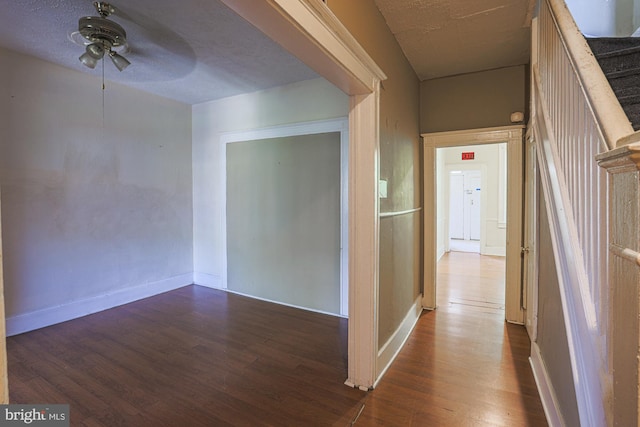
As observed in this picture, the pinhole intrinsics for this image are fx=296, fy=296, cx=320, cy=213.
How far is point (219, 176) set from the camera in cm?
441

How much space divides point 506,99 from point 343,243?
2.40 m

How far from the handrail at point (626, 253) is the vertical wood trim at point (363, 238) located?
4.31 feet

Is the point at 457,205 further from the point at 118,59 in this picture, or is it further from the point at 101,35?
the point at 101,35

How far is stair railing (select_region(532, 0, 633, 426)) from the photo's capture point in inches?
39.1

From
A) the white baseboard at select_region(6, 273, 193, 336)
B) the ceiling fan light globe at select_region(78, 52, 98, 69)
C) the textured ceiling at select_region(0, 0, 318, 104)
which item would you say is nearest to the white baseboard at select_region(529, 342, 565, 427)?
the textured ceiling at select_region(0, 0, 318, 104)

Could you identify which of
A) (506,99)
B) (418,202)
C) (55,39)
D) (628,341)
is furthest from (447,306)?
(55,39)

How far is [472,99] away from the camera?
3422 mm

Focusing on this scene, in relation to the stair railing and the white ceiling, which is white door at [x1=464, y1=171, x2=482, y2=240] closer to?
the white ceiling

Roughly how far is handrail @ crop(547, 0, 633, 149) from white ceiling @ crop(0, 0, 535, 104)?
1.05 m

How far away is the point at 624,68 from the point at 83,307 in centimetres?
531

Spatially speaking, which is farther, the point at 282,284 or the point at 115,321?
the point at 282,284

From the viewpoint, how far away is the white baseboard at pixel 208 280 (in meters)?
4.46

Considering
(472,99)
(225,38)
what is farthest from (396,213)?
(225,38)

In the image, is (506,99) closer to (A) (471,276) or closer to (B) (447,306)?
(B) (447,306)
